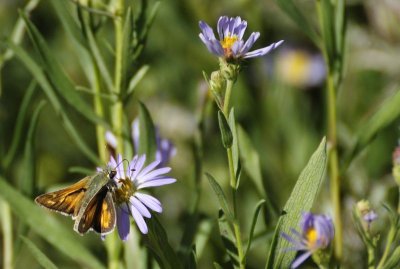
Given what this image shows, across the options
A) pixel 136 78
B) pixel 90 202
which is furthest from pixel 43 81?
pixel 90 202

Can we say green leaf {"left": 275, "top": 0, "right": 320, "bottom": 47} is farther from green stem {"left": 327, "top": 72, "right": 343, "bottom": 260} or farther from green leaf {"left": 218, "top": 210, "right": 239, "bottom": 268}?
green leaf {"left": 218, "top": 210, "right": 239, "bottom": 268}

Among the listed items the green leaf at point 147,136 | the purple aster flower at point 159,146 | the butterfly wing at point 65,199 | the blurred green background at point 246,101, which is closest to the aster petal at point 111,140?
the purple aster flower at point 159,146

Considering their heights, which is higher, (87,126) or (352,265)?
(87,126)

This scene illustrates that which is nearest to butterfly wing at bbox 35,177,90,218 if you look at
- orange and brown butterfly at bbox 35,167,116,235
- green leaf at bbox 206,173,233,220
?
orange and brown butterfly at bbox 35,167,116,235

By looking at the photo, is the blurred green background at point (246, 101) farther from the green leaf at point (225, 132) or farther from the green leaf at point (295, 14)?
the green leaf at point (225, 132)

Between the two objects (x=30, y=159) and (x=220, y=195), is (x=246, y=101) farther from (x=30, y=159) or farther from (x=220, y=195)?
(x=220, y=195)

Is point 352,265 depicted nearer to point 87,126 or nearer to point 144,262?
point 144,262

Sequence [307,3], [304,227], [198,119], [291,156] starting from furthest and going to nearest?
[307,3]
[291,156]
[198,119]
[304,227]

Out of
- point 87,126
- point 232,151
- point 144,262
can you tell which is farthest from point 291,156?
point 232,151
